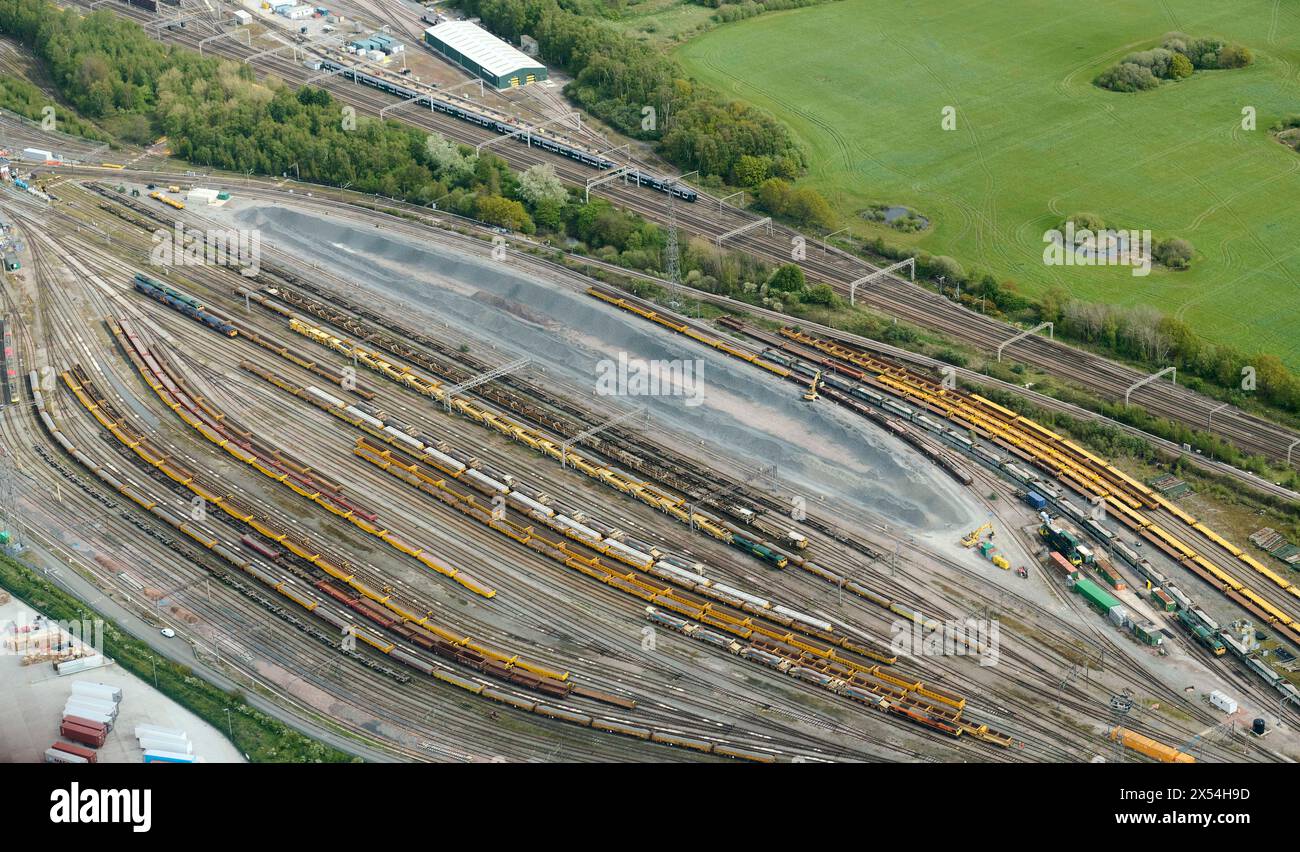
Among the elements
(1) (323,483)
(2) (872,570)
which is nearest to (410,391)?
(1) (323,483)

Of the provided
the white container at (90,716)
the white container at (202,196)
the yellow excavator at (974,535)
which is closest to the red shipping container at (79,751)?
the white container at (90,716)

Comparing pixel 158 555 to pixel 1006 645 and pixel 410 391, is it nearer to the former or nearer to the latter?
pixel 410 391

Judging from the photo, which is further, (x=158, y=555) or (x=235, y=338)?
(x=235, y=338)

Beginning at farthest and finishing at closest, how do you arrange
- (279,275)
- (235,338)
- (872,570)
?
(279,275), (235,338), (872,570)

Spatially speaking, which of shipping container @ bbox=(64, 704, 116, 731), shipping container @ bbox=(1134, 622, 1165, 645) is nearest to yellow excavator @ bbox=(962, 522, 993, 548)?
shipping container @ bbox=(1134, 622, 1165, 645)

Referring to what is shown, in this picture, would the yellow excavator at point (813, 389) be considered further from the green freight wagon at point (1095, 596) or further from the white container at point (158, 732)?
the white container at point (158, 732)

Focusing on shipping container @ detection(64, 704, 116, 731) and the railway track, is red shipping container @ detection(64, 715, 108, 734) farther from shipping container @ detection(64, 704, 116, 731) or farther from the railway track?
the railway track
